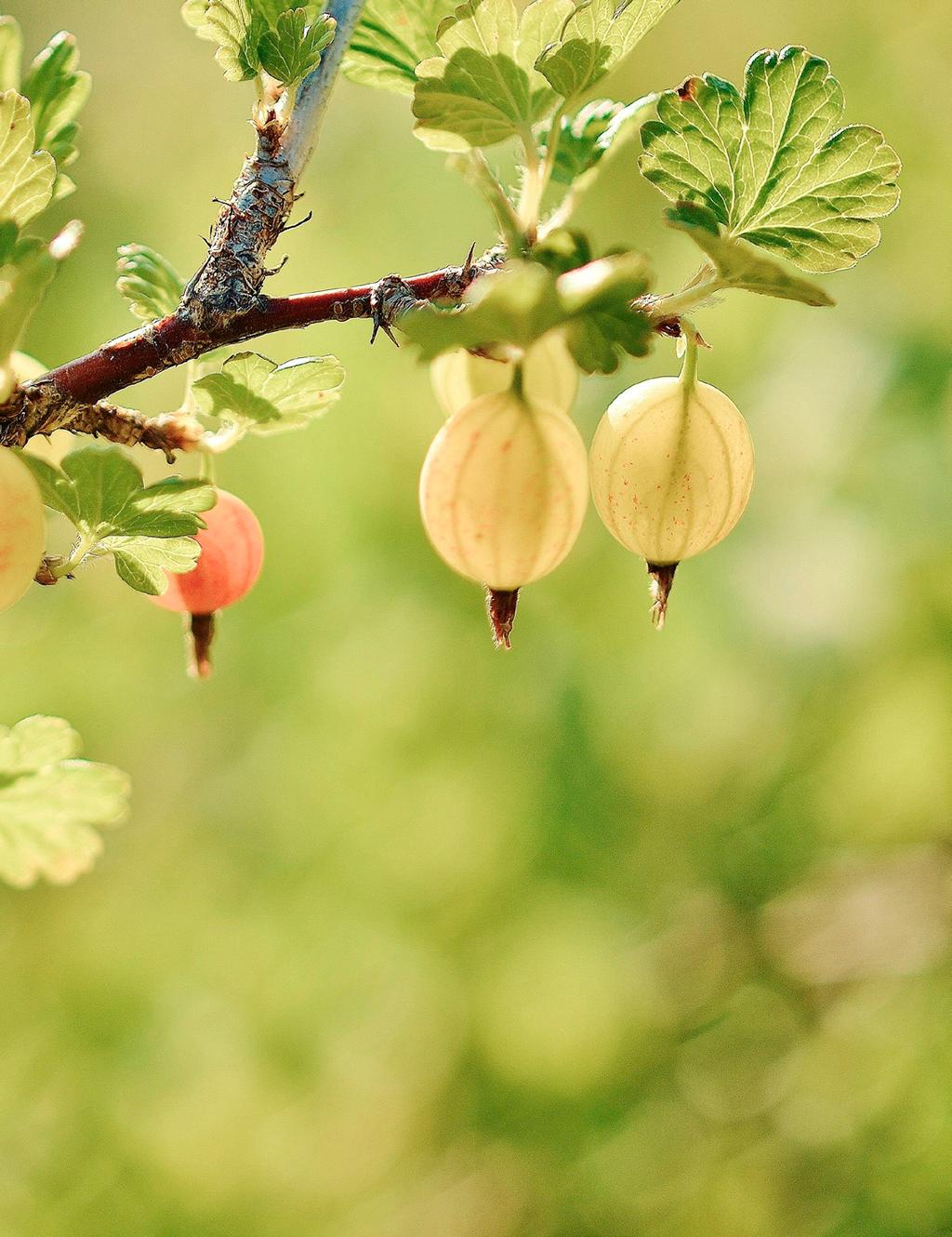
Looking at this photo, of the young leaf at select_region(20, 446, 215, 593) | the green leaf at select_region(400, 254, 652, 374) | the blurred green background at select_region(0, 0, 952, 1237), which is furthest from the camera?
the blurred green background at select_region(0, 0, 952, 1237)

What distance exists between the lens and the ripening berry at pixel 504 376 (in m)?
0.37

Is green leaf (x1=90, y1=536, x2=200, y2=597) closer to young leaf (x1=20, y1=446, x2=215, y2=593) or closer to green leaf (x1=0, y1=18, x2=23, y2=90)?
young leaf (x1=20, y1=446, x2=215, y2=593)

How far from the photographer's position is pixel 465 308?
268 mm

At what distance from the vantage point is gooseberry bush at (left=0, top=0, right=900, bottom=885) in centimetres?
31

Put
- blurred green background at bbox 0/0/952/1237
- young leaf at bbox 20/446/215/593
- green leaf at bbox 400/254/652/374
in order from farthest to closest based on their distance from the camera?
1. blurred green background at bbox 0/0/952/1237
2. young leaf at bbox 20/446/215/593
3. green leaf at bbox 400/254/652/374

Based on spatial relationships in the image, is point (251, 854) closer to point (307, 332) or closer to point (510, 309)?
point (307, 332)

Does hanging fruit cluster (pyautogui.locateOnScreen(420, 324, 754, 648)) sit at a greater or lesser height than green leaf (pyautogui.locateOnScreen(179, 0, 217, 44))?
lesser

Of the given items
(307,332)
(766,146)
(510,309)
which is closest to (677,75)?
(307,332)

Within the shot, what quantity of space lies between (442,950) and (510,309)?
1809 millimetres

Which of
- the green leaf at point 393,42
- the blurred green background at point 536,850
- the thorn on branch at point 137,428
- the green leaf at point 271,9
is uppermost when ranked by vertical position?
the green leaf at point 393,42

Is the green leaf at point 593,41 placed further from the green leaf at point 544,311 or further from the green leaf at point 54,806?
the green leaf at point 54,806

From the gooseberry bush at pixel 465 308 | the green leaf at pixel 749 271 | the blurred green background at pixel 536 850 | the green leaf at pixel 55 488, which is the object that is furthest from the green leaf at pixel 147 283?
the blurred green background at pixel 536 850

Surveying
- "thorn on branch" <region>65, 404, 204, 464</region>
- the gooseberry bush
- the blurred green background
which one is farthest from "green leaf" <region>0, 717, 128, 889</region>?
the blurred green background

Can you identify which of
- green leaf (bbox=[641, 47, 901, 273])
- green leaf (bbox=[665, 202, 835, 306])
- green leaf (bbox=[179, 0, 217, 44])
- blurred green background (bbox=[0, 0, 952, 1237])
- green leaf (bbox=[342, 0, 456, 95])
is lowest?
blurred green background (bbox=[0, 0, 952, 1237])
